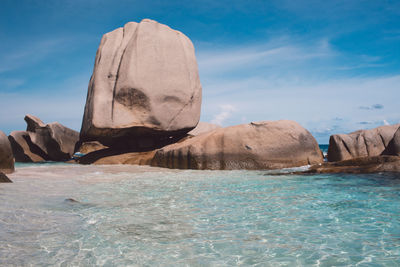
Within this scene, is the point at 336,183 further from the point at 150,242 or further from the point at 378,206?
the point at 150,242

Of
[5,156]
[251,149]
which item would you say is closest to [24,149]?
[5,156]

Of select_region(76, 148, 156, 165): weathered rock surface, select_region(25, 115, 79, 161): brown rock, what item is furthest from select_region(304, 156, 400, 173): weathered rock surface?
select_region(25, 115, 79, 161): brown rock

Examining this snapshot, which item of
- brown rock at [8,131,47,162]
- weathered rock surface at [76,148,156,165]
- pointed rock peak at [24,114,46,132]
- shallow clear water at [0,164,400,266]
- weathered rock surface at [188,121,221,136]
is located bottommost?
shallow clear water at [0,164,400,266]

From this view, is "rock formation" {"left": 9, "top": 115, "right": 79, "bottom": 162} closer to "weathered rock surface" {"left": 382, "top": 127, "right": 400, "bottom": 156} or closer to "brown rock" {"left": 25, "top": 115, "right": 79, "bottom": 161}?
"brown rock" {"left": 25, "top": 115, "right": 79, "bottom": 161}

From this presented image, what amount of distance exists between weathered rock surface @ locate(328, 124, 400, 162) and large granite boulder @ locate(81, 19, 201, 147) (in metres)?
5.13

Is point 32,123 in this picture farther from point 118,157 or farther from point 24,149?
point 118,157

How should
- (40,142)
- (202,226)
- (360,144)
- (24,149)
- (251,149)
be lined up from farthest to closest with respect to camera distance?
1. (40,142)
2. (24,149)
3. (360,144)
4. (251,149)
5. (202,226)

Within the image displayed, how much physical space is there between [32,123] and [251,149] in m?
11.6

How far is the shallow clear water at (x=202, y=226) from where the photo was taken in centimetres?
268

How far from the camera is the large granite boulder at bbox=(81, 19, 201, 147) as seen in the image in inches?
473

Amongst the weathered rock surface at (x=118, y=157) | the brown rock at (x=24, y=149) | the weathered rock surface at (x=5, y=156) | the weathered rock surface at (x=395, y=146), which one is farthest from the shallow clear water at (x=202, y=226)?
the brown rock at (x=24, y=149)

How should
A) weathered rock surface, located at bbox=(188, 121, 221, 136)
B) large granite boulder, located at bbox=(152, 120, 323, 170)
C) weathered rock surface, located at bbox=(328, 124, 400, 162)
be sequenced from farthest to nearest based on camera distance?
weathered rock surface, located at bbox=(188, 121, 221, 136) < weathered rock surface, located at bbox=(328, 124, 400, 162) < large granite boulder, located at bbox=(152, 120, 323, 170)

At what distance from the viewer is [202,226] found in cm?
354

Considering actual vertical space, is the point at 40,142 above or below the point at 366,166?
above
